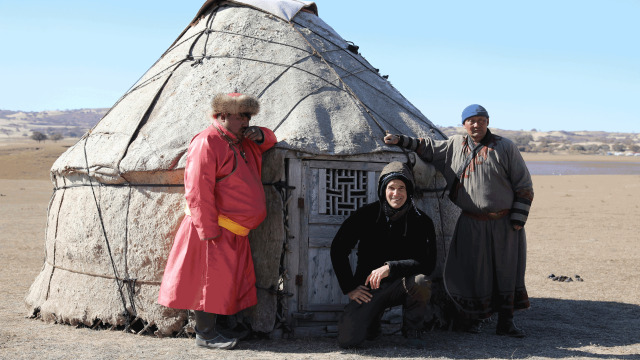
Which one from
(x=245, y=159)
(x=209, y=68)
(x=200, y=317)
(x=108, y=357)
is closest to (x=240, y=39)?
(x=209, y=68)

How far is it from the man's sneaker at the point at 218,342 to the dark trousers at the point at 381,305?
0.85 metres

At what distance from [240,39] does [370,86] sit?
1.42m

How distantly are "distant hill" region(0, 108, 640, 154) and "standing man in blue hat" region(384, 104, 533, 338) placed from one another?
441 inches

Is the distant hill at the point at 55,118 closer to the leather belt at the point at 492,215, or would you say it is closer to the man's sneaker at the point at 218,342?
the man's sneaker at the point at 218,342

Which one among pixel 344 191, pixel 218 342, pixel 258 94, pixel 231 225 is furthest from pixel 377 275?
pixel 258 94

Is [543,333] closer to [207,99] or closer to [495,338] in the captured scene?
[495,338]

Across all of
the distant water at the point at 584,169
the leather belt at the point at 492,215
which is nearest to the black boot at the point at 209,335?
the leather belt at the point at 492,215

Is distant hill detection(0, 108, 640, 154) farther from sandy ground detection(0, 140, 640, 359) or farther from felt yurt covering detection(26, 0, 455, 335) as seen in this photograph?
felt yurt covering detection(26, 0, 455, 335)

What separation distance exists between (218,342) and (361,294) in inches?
47.4

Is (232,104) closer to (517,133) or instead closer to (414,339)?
(414,339)

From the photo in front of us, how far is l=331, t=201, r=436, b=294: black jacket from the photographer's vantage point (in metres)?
5.09

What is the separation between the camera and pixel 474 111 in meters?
5.52

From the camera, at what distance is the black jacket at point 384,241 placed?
509cm

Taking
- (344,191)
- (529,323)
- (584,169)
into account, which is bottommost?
(584,169)
